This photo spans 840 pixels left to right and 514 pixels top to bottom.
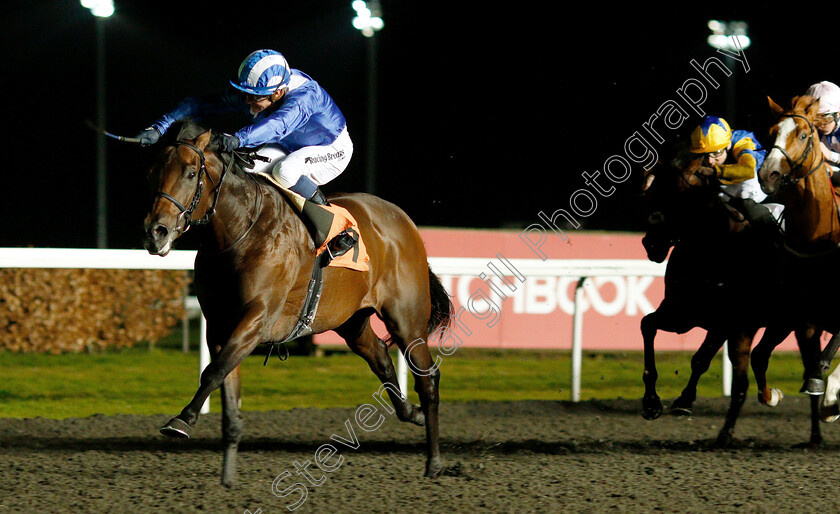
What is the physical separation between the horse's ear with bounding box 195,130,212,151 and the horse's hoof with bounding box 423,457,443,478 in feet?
6.11

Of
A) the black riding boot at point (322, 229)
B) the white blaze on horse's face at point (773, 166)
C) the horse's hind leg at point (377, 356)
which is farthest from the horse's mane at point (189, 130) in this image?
the white blaze on horse's face at point (773, 166)

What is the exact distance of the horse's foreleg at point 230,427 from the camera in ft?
12.7

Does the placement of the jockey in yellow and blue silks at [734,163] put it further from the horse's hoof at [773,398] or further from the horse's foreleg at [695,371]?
the horse's hoof at [773,398]

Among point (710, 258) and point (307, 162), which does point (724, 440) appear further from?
point (307, 162)

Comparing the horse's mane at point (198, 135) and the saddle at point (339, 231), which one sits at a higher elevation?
the horse's mane at point (198, 135)

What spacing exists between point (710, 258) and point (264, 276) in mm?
2718

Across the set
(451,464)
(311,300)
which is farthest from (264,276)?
(451,464)

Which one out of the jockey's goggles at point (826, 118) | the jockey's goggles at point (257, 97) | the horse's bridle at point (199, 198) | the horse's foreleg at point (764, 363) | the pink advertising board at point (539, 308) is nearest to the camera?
the horse's bridle at point (199, 198)

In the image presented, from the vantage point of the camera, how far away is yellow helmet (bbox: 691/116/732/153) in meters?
5.16

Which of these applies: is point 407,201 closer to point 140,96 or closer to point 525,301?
point 140,96

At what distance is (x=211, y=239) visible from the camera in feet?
12.3

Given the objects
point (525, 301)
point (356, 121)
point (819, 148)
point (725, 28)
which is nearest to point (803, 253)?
point (819, 148)

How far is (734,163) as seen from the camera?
17.1 feet

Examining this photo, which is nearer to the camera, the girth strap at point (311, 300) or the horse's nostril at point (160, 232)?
the horse's nostril at point (160, 232)
